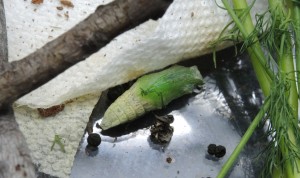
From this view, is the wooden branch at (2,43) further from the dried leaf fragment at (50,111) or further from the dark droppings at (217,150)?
the dark droppings at (217,150)

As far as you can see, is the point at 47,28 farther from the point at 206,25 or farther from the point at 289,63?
the point at 289,63

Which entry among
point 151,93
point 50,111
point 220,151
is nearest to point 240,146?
point 220,151

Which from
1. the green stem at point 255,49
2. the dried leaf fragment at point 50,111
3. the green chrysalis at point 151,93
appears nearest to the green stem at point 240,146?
the green stem at point 255,49

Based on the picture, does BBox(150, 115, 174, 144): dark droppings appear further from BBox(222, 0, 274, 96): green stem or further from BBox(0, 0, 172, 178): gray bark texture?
BBox(0, 0, 172, 178): gray bark texture

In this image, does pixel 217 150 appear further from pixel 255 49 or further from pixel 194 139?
pixel 255 49

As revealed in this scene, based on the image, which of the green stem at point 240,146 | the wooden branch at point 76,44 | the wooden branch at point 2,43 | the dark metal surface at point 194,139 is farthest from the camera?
the dark metal surface at point 194,139

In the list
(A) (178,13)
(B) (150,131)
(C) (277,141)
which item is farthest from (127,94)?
(C) (277,141)

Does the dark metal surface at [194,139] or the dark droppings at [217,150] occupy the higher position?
the dark metal surface at [194,139]
